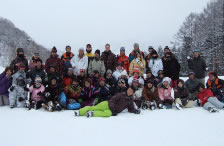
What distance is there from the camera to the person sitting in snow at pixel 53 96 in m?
6.00

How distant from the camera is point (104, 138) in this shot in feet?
12.8

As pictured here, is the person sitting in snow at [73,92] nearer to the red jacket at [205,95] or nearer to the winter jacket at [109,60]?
the winter jacket at [109,60]

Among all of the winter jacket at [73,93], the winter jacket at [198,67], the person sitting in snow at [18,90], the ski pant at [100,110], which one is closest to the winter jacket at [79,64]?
the winter jacket at [73,93]

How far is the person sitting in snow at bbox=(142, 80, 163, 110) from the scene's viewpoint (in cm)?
641

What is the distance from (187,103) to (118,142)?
4040mm

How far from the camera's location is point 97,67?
7875mm

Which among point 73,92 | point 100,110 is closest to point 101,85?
point 73,92

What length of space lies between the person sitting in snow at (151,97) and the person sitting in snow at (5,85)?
5667 millimetres

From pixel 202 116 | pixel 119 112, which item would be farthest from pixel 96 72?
pixel 202 116

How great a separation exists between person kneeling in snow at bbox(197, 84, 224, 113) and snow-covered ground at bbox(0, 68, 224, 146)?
1.05 ft

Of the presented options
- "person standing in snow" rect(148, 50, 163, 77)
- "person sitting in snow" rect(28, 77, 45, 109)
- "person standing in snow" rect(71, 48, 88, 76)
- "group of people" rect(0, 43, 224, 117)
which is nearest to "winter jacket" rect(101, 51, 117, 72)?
"group of people" rect(0, 43, 224, 117)

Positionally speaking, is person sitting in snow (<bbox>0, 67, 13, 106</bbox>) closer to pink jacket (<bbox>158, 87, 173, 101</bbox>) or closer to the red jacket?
pink jacket (<bbox>158, 87, 173, 101</bbox>)

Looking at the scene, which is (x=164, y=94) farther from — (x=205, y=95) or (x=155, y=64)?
Result: (x=155, y=64)

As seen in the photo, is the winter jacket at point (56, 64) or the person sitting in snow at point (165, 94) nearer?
the person sitting in snow at point (165, 94)
